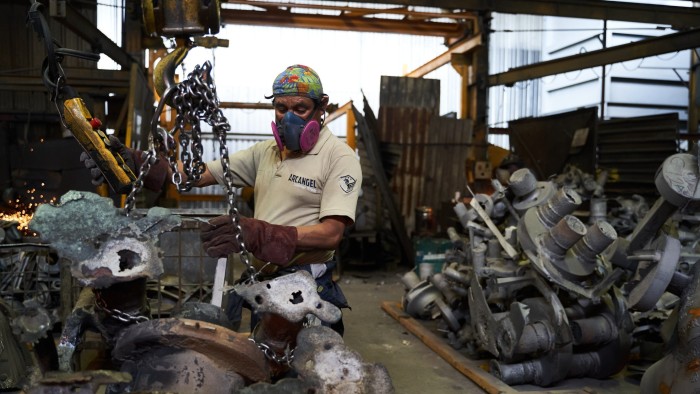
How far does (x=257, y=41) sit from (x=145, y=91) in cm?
466

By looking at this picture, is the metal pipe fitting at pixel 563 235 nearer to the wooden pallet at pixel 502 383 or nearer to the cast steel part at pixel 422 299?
the wooden pallet at pixel 502 383

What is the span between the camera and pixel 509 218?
450cm

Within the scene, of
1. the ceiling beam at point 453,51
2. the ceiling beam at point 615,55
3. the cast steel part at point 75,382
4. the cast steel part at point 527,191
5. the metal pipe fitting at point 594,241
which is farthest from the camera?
the ceiling beam at point 453,51

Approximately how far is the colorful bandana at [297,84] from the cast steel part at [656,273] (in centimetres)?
181

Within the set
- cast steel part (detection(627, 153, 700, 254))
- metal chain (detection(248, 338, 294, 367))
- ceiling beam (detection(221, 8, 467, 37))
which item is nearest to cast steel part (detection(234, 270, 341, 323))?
metal chain (detection(248, 338, 294, 367))

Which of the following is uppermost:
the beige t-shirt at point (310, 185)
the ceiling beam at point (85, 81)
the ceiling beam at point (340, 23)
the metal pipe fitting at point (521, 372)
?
the ceiling beam at point (340, 23)

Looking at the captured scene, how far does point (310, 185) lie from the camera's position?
8.11ft

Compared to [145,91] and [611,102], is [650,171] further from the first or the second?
[145,91]

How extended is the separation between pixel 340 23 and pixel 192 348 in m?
9.09

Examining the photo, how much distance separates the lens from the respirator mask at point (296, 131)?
7.86 feet

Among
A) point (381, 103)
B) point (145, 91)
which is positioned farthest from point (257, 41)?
point (145, 91)

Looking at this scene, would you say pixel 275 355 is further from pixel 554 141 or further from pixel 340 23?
pixel 340 23

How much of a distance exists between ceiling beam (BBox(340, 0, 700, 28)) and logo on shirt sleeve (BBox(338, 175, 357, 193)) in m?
5.85

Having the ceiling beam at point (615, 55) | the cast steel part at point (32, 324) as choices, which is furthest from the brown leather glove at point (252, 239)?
the ceiling beam at point (615, 55)
